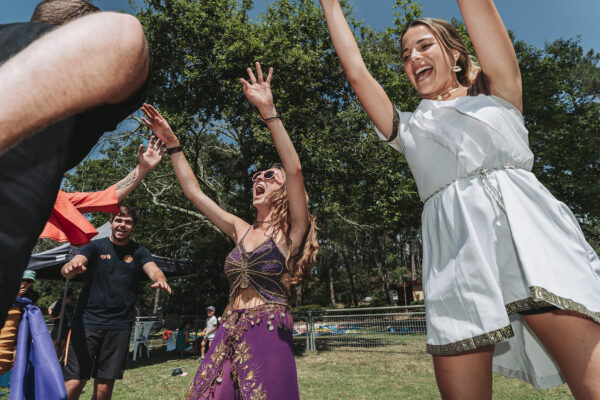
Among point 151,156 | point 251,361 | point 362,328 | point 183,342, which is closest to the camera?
point 251,361

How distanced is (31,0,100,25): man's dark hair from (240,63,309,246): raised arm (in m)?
1.80

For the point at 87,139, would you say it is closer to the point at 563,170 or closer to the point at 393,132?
the point at 393,132

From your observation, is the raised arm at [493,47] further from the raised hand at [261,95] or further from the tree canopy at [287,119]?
the tree canopy at [287,119]

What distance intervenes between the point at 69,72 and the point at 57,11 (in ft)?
0.93

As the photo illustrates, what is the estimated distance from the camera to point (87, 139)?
826mm

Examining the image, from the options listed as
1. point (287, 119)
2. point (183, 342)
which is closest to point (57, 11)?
point (287, 119)

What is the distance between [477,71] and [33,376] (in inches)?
157

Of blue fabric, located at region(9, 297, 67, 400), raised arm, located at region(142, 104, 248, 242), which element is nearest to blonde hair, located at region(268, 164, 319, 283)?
raised arm, located at region(142, 104, 248, 242)

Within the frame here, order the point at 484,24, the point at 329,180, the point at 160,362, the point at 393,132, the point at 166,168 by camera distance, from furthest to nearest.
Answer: the point at 166,168, the point at 329,180, the point at 160,362, the point at 393,132, the point at 484,24

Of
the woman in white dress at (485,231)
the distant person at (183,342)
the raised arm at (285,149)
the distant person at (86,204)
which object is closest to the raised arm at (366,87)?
the woman in white dress at (485,231)

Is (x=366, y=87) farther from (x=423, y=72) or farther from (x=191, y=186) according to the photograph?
(x=191, y=186)

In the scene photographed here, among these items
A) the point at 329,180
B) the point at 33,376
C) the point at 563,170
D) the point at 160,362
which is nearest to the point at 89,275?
the point at 33,376

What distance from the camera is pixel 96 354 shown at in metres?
4.11

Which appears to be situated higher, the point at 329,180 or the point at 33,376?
the point at 329,180
